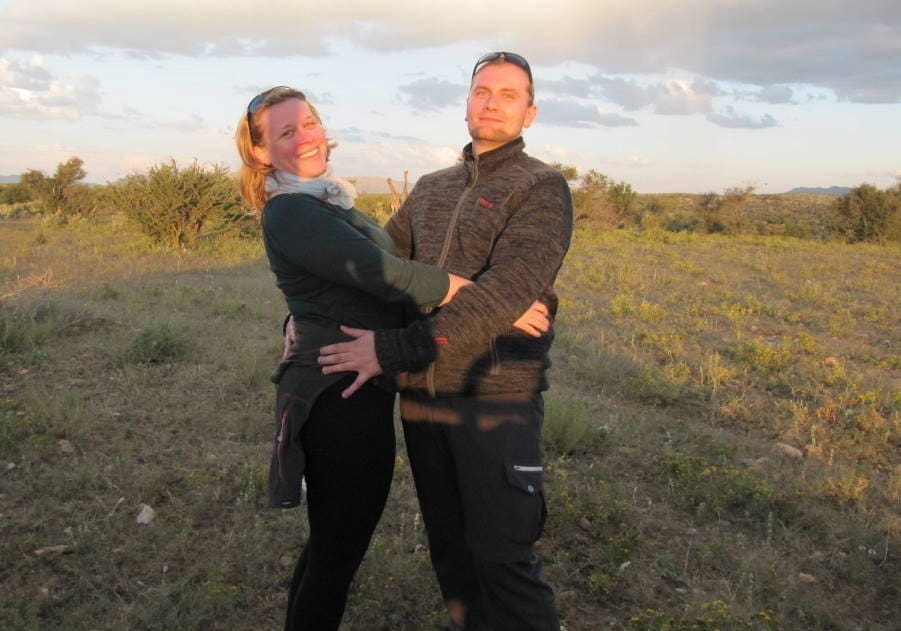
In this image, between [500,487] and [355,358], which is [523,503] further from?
[355,358]

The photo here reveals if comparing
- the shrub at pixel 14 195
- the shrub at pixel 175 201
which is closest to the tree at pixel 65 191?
the shrub at pixel 14 195

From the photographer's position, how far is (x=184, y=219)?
547 inches

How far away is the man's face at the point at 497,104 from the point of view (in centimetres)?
185

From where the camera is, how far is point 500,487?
5.87ft

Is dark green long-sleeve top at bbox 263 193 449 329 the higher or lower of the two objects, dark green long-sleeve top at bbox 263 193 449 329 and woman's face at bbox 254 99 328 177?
the lower

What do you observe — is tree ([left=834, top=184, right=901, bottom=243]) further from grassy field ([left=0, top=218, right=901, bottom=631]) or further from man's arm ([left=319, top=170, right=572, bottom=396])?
man's arm ([left=319, top=170, right=572, bottom=396])

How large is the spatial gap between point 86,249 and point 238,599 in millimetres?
11226

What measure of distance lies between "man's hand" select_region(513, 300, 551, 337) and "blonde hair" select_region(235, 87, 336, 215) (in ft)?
2.44

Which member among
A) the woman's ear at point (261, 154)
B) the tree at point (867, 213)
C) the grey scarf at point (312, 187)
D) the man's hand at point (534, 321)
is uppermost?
the tree at point (867, 213)

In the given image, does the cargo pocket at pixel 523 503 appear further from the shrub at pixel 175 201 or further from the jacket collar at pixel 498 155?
the shrub at pixel 175 201

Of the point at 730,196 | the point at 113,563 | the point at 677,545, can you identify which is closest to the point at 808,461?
the point at 677,545

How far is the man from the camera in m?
1.71

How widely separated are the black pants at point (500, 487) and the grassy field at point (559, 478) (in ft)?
2.51

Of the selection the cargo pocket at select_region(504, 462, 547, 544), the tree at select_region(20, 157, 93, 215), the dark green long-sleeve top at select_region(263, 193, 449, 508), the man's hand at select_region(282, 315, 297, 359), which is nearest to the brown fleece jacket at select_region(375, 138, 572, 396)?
the dark green long-sleeve top at select_region(263, 193, 449, 508)
